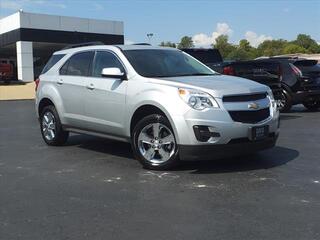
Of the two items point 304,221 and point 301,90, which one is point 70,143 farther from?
point 301,90

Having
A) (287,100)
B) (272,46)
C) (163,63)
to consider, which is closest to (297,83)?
(287,100)

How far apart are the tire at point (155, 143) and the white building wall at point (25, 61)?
140 ft

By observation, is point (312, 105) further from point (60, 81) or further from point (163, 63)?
point (60, 81)

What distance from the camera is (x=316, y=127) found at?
1155 cm

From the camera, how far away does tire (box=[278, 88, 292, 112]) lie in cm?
1480

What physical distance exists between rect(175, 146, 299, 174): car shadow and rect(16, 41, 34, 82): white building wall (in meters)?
42.6

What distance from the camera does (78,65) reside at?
29.3 ft

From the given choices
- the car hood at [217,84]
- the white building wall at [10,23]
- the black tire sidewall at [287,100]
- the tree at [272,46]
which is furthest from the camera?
the tree at [272,46]

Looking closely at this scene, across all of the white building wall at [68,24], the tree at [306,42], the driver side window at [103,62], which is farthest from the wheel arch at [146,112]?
the tree at [306,42]

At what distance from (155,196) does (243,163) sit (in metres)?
2.07

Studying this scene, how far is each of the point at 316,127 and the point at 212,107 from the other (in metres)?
5.50

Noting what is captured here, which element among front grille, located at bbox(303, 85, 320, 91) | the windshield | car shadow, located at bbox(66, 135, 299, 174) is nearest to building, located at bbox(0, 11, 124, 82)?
front grille, located at bbox(303, 85, 320, 91)

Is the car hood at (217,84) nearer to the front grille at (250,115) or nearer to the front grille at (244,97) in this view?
the front grille at (244,97)

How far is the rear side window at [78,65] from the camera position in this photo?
8703mm
